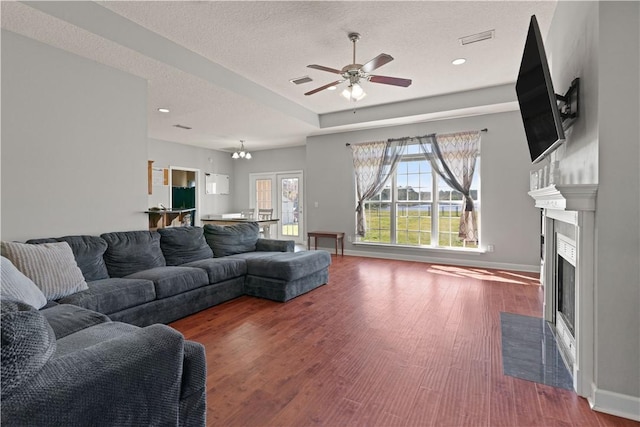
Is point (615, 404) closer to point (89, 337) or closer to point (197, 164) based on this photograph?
point (89, 337)

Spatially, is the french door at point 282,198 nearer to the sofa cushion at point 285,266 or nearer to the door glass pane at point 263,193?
the door glass pane at point 263,193

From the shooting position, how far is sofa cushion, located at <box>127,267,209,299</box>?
3006 millimetres

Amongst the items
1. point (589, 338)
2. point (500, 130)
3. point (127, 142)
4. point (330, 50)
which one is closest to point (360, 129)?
point (500, 130)

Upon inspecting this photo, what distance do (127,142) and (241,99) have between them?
166cm

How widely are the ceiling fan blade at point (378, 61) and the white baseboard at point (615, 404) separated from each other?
8.95 feet

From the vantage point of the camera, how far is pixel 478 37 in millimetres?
3473

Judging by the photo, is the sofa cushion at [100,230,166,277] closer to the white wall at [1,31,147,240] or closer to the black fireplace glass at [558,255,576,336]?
the white wall at [1,31,147,240]

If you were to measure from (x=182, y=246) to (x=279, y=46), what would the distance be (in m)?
2.59

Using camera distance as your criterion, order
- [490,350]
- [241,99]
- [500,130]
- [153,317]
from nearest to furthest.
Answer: [490,350] → [153,317] → [241,99] → [500,130]

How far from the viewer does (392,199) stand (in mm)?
6512

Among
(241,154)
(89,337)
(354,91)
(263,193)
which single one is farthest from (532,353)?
(263,193)

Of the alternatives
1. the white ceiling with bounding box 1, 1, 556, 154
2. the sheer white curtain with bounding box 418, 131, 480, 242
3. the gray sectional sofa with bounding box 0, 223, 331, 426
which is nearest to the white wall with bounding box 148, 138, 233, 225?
the white ceiling with bounding box 1, 1, 556, 154

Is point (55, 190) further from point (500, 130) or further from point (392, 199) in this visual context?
point (500, 130)

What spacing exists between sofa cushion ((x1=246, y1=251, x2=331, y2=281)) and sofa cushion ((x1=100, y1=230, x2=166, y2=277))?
1038 mm
